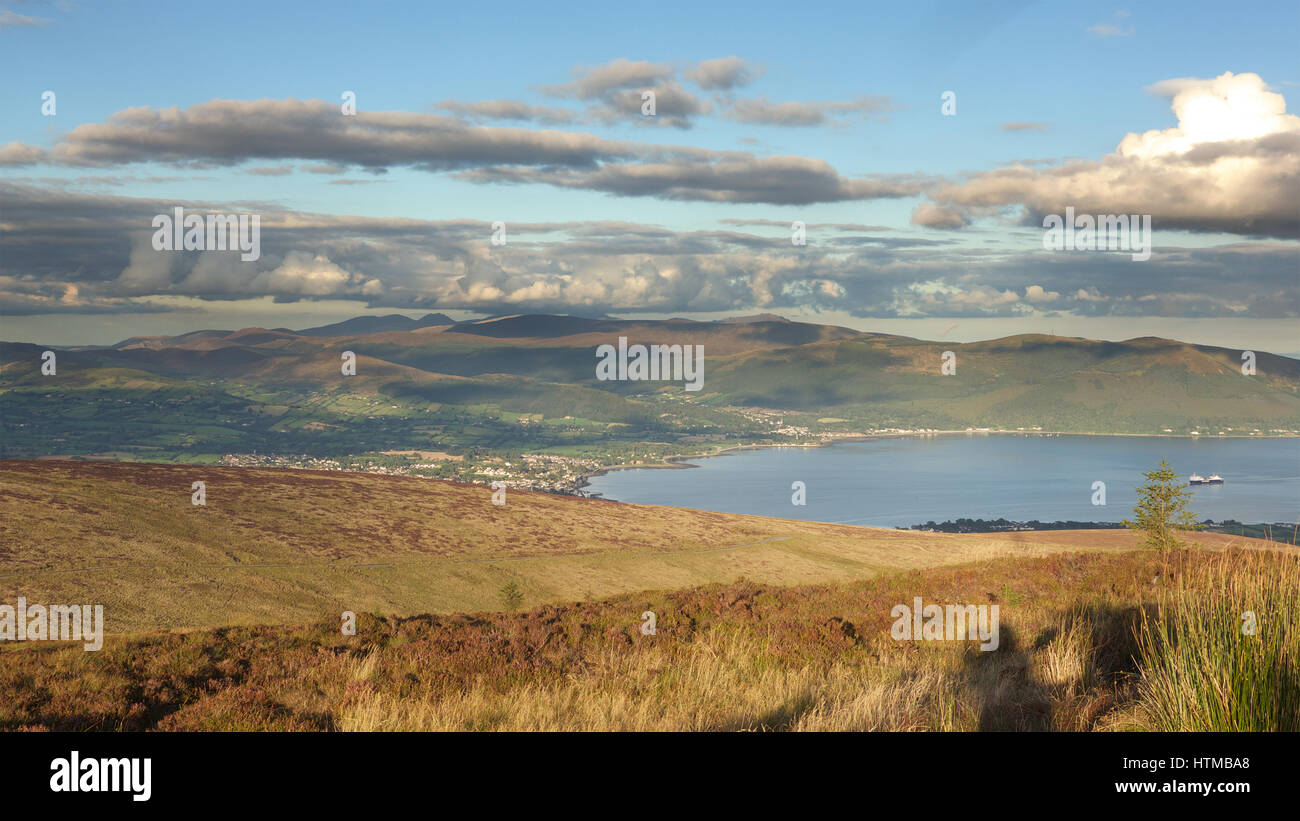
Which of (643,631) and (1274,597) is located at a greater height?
(1274,597)

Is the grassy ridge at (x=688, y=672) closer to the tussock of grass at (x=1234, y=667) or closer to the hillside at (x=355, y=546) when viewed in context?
the tussock of grass at (x=1234, y=667)

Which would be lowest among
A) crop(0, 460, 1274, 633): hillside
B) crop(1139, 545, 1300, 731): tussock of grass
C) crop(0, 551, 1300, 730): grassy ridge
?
crop(0, 460, 1274, 633): hillside

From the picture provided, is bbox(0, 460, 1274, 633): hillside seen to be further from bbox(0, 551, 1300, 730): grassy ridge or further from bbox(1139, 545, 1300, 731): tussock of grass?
bbox(1139, 545, 1300, 731): tussock of grass

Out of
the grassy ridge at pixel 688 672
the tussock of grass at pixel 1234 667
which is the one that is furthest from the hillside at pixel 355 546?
the tussock of grass at pixel 1234 667

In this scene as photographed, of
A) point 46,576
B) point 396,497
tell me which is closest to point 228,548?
point 46,576

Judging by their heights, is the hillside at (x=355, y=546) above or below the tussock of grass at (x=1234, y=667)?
below

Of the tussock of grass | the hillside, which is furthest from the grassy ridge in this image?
the hillside

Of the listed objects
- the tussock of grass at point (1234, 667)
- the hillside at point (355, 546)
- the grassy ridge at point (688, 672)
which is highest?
the tussock of grass at point (1234, 667)
